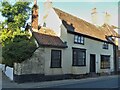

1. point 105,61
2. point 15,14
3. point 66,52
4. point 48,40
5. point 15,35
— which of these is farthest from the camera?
point 105,61

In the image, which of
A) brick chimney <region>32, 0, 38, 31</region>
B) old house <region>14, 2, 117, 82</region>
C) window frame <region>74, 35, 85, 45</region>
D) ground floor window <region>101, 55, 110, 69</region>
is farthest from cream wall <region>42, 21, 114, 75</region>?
brick chimney <region>32, 0, 38, 31</region>

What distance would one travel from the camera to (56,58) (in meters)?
24.1

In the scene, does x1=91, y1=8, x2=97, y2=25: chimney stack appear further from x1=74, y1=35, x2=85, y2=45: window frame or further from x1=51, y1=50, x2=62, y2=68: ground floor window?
x1=51, y1=50, x2=62, y2=68: ground floor window

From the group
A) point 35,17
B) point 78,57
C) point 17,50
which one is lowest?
point 78,57

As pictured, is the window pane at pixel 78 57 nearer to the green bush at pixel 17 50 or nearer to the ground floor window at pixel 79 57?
the ground floor window at pixel 79 57

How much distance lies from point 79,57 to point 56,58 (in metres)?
4.20

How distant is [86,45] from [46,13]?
21.0 ft

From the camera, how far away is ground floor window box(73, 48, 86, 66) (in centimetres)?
2664

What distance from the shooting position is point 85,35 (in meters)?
28.3

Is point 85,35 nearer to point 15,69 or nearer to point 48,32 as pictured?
point 48,32

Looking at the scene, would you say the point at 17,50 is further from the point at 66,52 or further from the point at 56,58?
the point at 66,52

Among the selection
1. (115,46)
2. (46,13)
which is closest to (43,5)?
(46,13)

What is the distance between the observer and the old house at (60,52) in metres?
21.2

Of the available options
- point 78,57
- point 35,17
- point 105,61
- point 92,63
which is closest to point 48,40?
point 35,17
